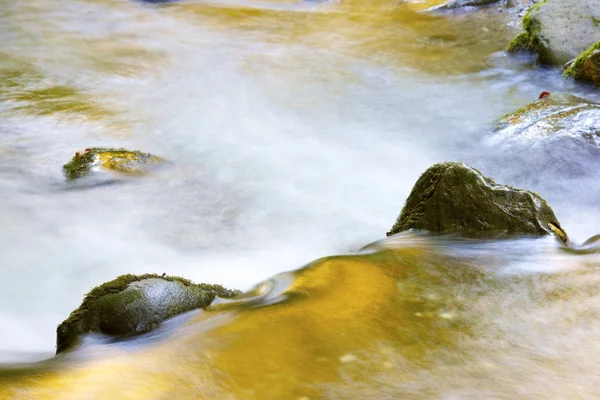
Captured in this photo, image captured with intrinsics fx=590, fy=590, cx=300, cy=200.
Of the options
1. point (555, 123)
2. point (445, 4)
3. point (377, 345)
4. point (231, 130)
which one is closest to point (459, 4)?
point (445, 4)

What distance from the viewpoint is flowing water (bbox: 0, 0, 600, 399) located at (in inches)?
127

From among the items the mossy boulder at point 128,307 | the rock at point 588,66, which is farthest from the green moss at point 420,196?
the rock at point 588,66

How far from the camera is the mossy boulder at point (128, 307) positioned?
3645 millimetres

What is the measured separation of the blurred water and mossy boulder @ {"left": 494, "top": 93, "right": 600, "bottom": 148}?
0.35 metres

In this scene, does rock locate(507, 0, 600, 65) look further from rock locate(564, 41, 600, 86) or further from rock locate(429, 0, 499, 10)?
rock locate(429, 0, 499, 10)

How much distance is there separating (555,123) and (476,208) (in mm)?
3295

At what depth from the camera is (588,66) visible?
31.1 ft

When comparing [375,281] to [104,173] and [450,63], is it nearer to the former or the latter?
[104,173]

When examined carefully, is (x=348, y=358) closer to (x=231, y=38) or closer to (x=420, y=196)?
(x=420, y=196)

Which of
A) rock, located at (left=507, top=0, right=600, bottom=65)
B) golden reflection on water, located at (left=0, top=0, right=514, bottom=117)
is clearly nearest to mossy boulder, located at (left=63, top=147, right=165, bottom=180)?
golden reflection on water, located at (left=0, top=0, right=514, bottom=117)

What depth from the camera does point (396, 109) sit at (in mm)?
9891

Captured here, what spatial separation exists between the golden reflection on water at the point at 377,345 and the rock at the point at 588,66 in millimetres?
6263

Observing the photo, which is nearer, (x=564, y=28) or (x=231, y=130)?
(x=231, y=130)

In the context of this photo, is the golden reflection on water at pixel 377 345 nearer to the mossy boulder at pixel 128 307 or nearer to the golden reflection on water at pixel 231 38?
the mossy boulder at pixel 128 307
